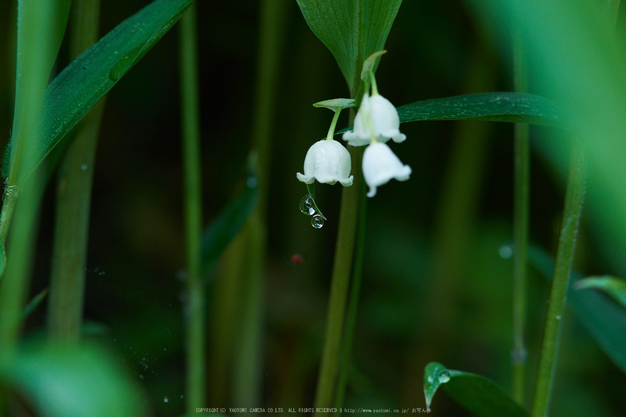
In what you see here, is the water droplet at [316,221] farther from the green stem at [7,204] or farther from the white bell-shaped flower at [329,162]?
the green stem at [7,204]

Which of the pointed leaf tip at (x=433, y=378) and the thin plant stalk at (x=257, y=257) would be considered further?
the thin plant stalk at (x=257, y=257)

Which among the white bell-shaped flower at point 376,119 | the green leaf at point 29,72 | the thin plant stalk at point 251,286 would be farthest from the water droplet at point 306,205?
the thin plant stalk at point 251,286

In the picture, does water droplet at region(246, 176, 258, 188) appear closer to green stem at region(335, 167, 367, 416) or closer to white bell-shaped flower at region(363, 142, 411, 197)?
green stem at region(335, 167, 367, 416)

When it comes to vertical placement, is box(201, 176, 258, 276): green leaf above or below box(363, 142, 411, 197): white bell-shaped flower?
below

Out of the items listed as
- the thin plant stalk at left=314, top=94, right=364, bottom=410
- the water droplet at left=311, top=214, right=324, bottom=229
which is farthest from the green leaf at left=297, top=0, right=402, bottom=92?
the water droplet at left=311, top=214, right=324, bottom=229

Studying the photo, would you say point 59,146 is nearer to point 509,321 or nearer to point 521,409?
point 521,409

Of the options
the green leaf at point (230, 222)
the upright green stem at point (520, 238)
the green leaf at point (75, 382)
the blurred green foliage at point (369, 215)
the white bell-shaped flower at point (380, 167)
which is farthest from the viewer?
the blurred green foliage at point (369, 215)
